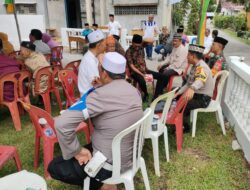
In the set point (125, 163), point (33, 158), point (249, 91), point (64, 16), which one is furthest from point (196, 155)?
point (64, 16)

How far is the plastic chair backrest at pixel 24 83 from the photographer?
4029 millimetres

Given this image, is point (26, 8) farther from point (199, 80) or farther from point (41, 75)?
point (199, 80)

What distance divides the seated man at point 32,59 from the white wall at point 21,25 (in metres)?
7.58

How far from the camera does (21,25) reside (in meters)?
11.9

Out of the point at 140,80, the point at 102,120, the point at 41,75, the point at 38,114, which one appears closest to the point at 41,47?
the point at 41,75

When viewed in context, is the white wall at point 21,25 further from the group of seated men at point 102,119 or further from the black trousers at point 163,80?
the group of seated men at point 102,119

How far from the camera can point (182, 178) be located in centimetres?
290

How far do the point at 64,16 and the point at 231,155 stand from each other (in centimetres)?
1242

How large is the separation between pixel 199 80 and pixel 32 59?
287cm

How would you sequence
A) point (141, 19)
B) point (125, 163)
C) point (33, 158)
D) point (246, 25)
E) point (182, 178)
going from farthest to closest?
point (246, 25) < point (141, 19) < point (33, 158) < point (182, 178) < point (125, 163)

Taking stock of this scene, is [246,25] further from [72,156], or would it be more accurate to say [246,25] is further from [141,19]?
[72,156]

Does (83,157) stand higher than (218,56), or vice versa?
(218,56)

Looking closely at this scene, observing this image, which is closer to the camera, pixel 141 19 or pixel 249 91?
pixel 249 91

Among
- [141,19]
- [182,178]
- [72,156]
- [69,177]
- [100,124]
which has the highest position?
Answer: [141,19]
